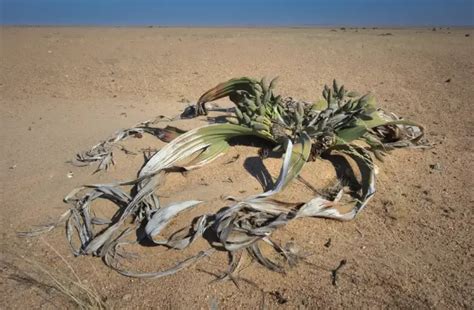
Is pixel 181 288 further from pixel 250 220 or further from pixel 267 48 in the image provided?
pixel 267 48

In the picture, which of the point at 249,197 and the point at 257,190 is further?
the point at 257,190

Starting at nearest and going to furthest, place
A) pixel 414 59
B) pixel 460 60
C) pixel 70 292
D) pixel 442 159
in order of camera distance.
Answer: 1. pixel 70 292
2. pixel 442 159
3. pixel 460 60
4. pixel 414 59

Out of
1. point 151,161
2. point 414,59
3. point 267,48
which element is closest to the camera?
point 151,161

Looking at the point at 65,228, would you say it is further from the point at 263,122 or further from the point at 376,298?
the point at 376,298

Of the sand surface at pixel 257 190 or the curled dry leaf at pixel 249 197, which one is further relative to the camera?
the curled dry leaf at pixel 249 197

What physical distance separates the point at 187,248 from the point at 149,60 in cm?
477

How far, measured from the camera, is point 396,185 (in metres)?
2.27

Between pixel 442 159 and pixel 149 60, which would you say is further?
pixel 149 60

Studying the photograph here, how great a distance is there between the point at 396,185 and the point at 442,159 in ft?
1.61

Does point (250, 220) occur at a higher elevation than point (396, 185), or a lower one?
higher

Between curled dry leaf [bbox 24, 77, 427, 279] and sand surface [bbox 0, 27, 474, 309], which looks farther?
curled dry leaf [bbox 24, 77, 427, 279]

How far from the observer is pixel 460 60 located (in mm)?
5469

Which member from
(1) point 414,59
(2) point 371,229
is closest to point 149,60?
(1) point 414,59

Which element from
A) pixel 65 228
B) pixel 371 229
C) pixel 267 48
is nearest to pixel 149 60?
pixel 267 48
